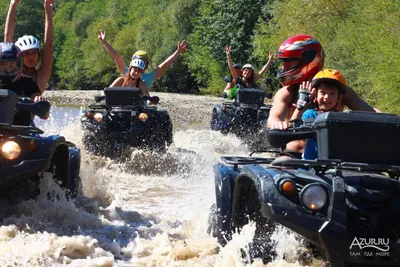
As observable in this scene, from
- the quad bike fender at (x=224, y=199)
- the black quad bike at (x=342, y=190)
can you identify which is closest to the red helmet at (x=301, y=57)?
the quad bike fender at (x=224, y=199)

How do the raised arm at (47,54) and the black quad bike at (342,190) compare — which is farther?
the raised arm at (47,54)

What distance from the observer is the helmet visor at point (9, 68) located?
268 inches

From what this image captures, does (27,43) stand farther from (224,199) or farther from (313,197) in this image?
(313,197)

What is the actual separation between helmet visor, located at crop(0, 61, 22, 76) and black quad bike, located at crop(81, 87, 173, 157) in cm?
490

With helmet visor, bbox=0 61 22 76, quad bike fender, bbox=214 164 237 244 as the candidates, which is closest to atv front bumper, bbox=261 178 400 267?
quad bike fender, bbox=214 164 237 244

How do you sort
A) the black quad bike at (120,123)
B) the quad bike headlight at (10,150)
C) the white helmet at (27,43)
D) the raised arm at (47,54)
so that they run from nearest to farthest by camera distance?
the quad bike headlight at (10,150) → the raised arm at (47,54) → the white helmet at (27,43) → the black quad bike at (120,123)

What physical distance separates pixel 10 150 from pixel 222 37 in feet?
149

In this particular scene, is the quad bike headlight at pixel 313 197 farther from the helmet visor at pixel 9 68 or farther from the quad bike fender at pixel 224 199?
the helmet visor at pixel 9 68

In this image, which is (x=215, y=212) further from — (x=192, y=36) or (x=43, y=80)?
(x=192, y=36)

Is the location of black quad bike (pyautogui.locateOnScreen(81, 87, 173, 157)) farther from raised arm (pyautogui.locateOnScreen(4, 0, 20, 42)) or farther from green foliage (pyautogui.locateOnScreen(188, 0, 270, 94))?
green foliage (pyautogui.locateOnScreen(188, 0, 270, 94))

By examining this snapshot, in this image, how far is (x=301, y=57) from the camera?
20.1 feet

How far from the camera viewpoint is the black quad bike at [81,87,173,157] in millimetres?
11828

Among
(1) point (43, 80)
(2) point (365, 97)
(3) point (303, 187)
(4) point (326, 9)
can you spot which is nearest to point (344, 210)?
(3) point (303, 187)

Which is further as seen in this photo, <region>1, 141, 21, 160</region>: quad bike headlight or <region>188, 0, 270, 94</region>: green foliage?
<region>188, 0, 270, 94</region>: green foliage
